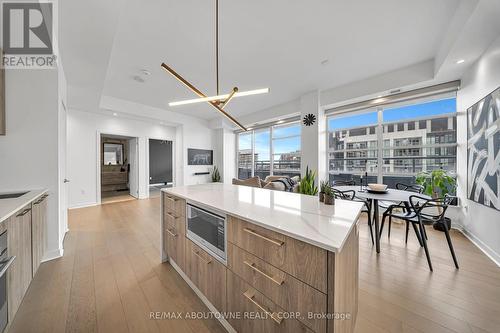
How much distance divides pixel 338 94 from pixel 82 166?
21.6ft

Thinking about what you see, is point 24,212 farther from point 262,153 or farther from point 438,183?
point 262,153

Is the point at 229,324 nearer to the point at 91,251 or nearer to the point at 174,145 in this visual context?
the point at 91,251

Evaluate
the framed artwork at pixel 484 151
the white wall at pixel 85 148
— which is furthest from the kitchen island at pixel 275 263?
the white wall at pixel 85 148

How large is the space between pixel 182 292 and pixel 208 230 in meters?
0.75

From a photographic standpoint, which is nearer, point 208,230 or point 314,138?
point 208,230

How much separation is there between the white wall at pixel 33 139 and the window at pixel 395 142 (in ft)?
17.0

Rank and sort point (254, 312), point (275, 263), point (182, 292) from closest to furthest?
1. point (275, 263)
2. point (254, 312)
3. point (182, 292)

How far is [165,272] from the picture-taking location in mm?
1955

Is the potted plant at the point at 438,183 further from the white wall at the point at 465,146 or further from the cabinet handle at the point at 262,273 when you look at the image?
the cabinet handle at the point at 262,273

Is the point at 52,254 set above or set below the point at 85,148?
below

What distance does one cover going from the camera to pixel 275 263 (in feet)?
3.03

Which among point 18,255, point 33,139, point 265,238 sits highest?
point 33,139

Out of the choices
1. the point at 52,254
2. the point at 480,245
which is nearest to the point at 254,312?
the point at 52,254

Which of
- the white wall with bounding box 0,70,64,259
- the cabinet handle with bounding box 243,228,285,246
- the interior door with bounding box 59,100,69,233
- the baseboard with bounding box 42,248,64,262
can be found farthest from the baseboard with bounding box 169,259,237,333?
the interior door with bounding box 59,100,69,233
